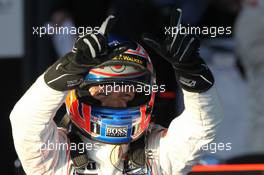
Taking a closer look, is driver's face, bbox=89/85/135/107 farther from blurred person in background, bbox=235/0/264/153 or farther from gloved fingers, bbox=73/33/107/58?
blurred person in background, bbox=235/0/264/153

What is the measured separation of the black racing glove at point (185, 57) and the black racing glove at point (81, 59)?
5.5 inches

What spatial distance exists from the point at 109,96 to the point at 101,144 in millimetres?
198

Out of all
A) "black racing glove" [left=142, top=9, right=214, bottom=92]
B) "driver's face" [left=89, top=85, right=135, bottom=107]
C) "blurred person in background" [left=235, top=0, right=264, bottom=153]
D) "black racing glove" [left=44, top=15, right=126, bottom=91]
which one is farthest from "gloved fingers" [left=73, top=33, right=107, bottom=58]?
"blurred person in background" [left=235, top=0, right=264, bottom=153]

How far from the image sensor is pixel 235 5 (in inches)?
251

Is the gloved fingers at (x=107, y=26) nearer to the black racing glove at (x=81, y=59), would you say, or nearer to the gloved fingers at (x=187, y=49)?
the black racing glove at (x=81, y=59)

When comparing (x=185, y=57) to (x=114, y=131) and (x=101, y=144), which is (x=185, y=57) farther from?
(x=101, y=144)

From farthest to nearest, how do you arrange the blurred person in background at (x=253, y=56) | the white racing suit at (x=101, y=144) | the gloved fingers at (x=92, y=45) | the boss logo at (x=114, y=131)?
the blurred person in background at (x=253, y=56), the boss logo at (x=114, y=131), the white racing suit at (x=101, y=144), the gloved fingers at (x=92, y=45)

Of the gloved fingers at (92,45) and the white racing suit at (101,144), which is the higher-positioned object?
the gloved fingers at (92,45)

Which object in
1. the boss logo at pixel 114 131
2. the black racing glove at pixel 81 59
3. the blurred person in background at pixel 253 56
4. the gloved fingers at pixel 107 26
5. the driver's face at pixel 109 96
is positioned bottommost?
the blurred person in background at pixel 253 56

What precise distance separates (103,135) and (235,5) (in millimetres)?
2699

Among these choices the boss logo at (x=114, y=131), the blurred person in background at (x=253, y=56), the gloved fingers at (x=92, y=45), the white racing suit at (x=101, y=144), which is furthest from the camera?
the blurred person in background at (x=253, y=56)

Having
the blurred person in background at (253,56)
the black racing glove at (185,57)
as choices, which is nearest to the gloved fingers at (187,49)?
the black racing glove at (185,57)

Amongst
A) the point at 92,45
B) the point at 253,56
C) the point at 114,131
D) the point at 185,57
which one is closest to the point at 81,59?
the point at 92,45

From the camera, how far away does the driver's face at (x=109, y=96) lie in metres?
3.88
